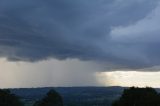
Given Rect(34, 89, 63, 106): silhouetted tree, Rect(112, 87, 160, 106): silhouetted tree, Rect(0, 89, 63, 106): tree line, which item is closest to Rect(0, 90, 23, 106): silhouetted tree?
Rect(0, 89, 63, 106): tree line

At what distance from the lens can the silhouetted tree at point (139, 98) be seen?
60588mm

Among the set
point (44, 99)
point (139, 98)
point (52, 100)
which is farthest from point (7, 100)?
point (139, 98)

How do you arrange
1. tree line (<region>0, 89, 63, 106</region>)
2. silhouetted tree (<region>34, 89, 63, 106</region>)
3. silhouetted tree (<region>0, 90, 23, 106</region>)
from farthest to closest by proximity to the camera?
silhouetted tree (<region>0, 90, 23, 106</region>), tree line (<region>0, 89, 63, 106</region>), silhouetted tree (<region>34, 89, 63, 106</region>)

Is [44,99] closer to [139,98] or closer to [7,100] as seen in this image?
[7,100]

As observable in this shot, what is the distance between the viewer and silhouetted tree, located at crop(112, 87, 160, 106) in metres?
60.6

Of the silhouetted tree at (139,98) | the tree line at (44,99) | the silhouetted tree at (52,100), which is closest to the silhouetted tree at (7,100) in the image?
the tree line at (44,99)

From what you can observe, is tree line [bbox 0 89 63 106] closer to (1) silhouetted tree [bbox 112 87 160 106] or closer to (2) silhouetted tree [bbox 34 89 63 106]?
(2) silhouetted tree [bbox 34 89 63 106]

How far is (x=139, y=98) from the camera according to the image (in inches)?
2462

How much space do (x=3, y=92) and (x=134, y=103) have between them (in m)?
33.8

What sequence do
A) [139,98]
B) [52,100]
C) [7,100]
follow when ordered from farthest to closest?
[7,100] → [52,100] → [139,98]

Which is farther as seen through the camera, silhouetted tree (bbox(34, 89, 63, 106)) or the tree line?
the tree line

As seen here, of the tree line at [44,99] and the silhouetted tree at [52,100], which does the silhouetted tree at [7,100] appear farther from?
the silhouetted tree at [52,100]

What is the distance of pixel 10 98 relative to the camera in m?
84.8

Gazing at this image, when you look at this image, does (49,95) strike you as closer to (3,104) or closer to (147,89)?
(3,104)
